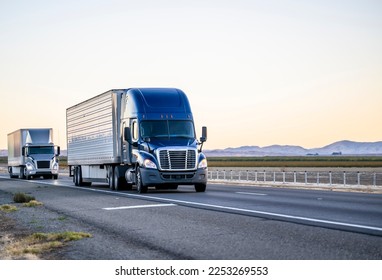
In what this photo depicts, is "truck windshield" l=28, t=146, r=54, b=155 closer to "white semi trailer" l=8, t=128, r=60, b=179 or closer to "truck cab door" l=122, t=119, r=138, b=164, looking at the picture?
"white semi trailer" l=8, t=128, r=60, b=179

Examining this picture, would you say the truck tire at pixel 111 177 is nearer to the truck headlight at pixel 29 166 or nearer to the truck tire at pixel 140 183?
the truck tire at pixel 140 183

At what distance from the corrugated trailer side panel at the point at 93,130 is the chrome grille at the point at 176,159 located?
4039 mm

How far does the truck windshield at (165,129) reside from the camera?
80.2ft

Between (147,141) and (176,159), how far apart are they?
1.49 metres

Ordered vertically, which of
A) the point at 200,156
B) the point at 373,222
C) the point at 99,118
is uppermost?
the point at 99,118

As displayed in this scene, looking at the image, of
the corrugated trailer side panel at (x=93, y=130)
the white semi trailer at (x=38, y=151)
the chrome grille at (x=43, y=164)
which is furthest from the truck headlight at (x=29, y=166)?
the corrugated trailer side panel at (x=93, y=130)

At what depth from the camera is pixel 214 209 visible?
16359mm

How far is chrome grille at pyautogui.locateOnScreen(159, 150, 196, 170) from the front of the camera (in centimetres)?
2341

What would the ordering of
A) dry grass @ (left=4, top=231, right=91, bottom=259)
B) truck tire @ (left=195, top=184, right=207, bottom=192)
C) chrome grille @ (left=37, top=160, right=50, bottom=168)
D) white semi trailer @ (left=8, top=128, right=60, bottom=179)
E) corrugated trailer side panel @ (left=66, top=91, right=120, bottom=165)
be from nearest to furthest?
dry grass @ (left=4, top=231, right=91, bottom=259) → truck tire @ (left=195, top=184, right=207, bottom=192) → corrugated trailer side panel @ (left=66, top=91, right=120, bottom=165) → white semi trailer @ (left=8, top=128, right=60, bottom=179) → chrome grille @ (left=37, top=160, right=50, bottom=168)

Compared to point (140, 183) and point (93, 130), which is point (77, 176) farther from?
point (140, 183)

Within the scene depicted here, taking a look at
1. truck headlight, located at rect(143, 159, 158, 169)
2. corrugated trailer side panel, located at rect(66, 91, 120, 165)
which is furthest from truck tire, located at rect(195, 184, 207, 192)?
corrugated trailer side panel, located at rect(66, 91, 120, 165)
